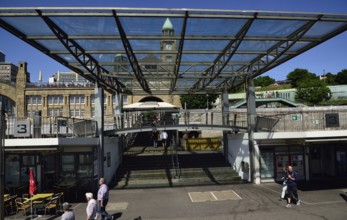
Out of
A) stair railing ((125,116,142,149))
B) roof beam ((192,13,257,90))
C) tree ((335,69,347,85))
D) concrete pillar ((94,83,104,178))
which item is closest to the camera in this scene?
roof beam ((192,13,257,90))

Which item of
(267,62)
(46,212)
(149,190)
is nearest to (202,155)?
(149,190)

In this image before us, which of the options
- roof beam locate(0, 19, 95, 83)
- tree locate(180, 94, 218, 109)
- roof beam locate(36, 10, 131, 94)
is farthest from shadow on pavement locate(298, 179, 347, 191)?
tree locate(180, 94, 218, 109)

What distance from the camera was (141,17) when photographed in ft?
37.8

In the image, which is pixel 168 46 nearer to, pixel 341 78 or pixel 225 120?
pixel 225 120

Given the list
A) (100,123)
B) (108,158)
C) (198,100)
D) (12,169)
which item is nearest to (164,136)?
(108,158)

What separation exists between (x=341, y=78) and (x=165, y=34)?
79.0 m

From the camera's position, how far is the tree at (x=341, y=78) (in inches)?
3081

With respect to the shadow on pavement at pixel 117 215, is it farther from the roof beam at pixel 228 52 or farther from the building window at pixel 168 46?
the roof beam at pixel 228 52

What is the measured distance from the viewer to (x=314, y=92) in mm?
56344

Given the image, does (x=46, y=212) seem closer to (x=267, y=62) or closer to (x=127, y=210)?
(x=127, y=210)

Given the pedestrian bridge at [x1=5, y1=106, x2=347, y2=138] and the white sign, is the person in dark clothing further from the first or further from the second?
the white sign

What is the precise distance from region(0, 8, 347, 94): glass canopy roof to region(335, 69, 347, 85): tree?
70.7 meters

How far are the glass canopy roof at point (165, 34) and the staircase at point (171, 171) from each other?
5.91 metres

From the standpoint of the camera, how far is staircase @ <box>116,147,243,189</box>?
18125 mm
